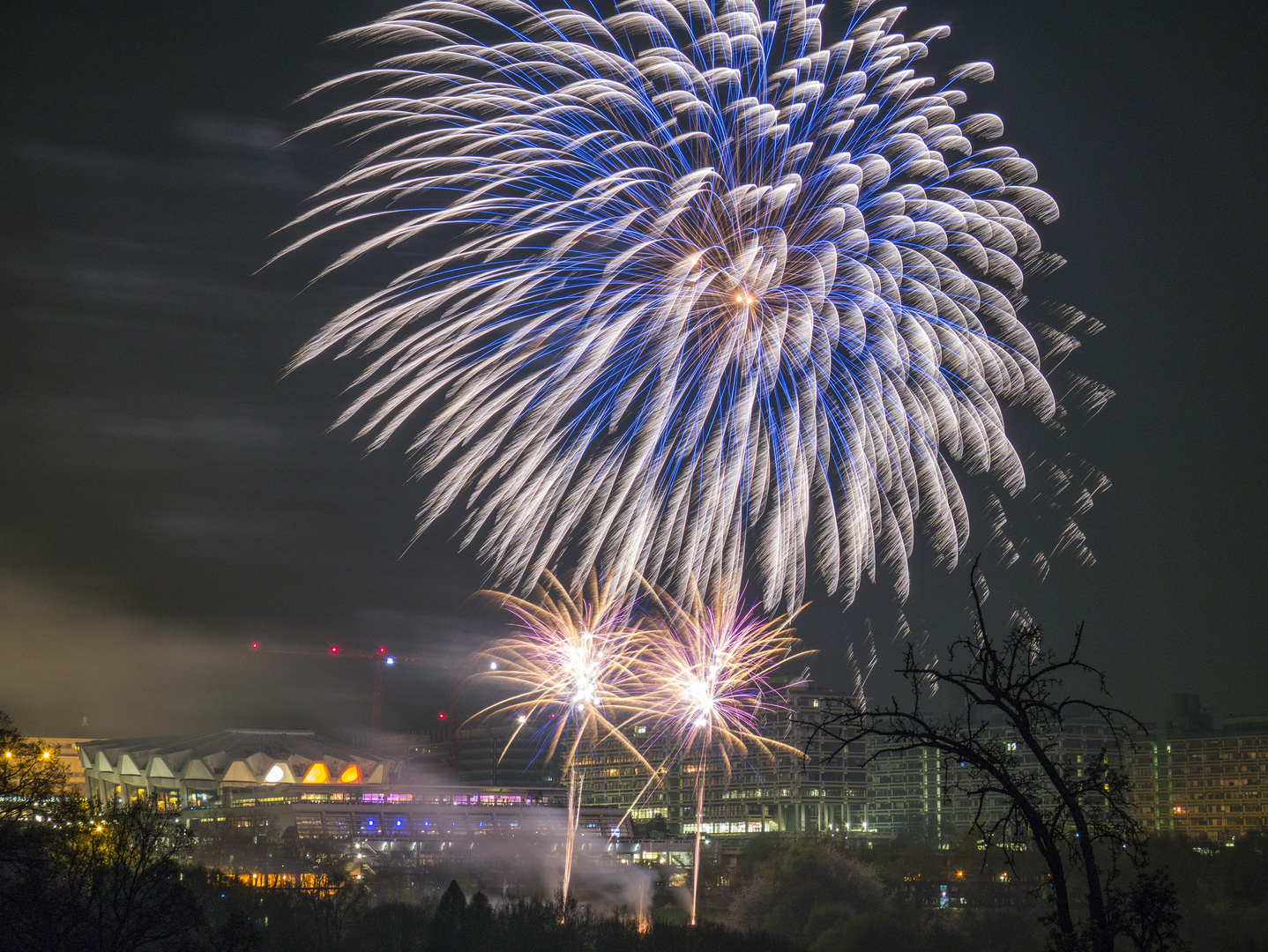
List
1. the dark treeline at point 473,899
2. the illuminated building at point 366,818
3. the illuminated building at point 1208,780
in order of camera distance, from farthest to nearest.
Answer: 1. the illuminated building at point 1208,780
2. the illuminated building at point 366,818
3. the dark treeline at point 473,899

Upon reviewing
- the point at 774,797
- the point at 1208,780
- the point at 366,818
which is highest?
the point at 1208,780

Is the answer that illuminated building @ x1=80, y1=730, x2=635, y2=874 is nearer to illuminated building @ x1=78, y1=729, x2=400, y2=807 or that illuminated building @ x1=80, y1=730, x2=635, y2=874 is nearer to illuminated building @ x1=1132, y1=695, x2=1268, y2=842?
illuminated building @ x1=78, y1=729, x2=400, y2=807

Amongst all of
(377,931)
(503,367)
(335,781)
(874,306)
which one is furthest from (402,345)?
(335,781)

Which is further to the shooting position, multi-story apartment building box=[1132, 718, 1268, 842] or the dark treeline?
multi-story apartment building box=[1132, 718, 1268, 842]

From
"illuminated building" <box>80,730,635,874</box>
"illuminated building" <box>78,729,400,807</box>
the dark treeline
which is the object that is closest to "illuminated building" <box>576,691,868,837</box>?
"illuminated building" <box>80,730,635,874</box>

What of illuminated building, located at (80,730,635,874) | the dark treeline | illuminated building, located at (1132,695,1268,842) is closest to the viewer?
the dark treeline

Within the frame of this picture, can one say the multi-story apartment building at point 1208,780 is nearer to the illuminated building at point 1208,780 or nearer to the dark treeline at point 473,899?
the illuminated building at point 1208,780

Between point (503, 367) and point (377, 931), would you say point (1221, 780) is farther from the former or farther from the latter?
point (503, 367)

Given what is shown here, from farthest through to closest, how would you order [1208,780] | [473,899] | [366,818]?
[1208,780]
[366,818]
[473,899]

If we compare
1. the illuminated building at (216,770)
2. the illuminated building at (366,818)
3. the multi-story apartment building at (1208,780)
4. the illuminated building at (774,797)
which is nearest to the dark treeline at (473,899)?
the illuminated building at (366,818)

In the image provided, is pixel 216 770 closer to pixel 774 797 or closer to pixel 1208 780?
pixel 774 797

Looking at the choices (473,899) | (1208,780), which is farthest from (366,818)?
(1208,780)

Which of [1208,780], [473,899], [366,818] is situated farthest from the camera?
[1208,780]
